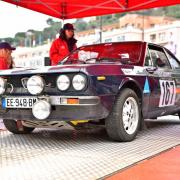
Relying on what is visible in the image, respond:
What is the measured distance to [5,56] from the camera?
7062 millimetres

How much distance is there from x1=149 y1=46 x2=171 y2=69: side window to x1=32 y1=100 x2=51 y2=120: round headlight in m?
2.15

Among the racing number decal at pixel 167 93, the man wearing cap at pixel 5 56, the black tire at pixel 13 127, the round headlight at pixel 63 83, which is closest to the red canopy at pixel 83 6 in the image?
the man wearing cap at pixel 5 56

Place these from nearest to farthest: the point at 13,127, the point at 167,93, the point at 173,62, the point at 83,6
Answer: the point at 13,127, the point at 167,93, the point at 173,62, the point at 83,6

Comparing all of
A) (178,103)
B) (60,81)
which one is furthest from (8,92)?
(178,103)

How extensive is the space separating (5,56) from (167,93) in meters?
2.85

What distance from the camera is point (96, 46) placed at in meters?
6.49

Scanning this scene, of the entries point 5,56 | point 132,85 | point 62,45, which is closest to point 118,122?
point 132,85

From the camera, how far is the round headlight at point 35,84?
485 cm

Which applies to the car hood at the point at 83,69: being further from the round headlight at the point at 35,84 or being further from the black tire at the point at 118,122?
the black tire at the point at 118,122

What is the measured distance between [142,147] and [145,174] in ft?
3.99

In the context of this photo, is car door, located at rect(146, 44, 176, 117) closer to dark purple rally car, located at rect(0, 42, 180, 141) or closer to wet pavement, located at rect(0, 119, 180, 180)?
dark purple rally car, located at rect(0, 42, 180, 141)

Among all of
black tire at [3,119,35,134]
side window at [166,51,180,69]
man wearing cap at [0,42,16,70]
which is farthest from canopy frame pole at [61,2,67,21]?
black tire at [3,119,35,134]

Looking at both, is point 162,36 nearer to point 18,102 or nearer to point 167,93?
point 167,93

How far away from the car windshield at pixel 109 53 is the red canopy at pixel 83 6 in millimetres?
2972
